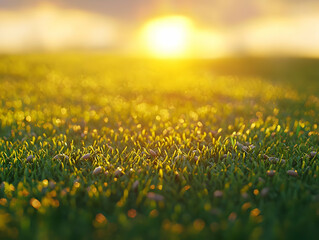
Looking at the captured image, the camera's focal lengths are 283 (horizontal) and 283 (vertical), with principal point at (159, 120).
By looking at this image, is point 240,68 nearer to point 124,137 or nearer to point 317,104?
point 317,104

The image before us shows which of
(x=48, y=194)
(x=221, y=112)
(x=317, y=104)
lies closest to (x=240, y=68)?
(x=317, y=104)

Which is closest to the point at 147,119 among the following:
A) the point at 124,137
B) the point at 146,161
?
the point at 124,137

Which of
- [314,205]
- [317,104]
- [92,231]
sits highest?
[317,104]

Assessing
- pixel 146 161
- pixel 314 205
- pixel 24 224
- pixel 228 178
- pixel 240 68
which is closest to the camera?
pixel 24 224

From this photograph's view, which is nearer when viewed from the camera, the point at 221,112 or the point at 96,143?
the point at 96,143

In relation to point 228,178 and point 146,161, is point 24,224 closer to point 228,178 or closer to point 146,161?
point 146,161

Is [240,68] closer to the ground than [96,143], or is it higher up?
higher up

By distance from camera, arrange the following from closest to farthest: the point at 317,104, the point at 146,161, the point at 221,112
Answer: the point at 146,161
the point at 221,112
the point at 317,104
